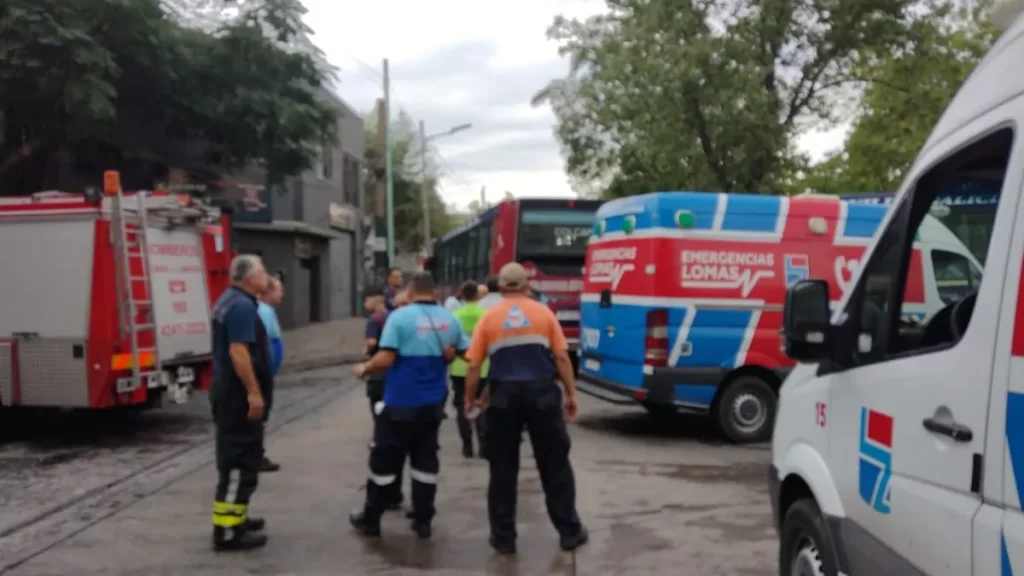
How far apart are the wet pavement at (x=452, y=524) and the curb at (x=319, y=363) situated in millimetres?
10640

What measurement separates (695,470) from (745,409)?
1.76 meters

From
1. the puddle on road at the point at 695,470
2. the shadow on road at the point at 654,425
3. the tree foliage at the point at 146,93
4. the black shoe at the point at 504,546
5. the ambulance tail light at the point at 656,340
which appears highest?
the tree foliage at the point at 146,93

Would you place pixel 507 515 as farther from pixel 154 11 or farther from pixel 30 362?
pixel 154 11

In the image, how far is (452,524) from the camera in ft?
24.6

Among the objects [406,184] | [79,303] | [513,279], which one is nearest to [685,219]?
[513,279]

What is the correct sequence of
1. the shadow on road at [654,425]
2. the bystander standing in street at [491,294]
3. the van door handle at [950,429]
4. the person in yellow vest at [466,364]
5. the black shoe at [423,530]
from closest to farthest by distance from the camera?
the van door handle at [950,429] → the black shoe at [423,530] → the person in yellow vest at [466,364] → the bystander standing in street at [491,294] → the shadow on road at [654,425]

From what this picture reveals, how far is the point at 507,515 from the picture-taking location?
21.9 feet

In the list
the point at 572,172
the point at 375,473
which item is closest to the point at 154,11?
the point at 375,473

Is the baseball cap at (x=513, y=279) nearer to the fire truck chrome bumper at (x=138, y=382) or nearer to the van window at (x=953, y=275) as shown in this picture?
the van window at (x=953, y=275)

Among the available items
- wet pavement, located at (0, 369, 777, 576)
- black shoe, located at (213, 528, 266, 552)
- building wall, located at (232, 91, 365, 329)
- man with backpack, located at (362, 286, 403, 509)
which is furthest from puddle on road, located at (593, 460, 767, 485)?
building wall, located at (232, 91, 365, 329)

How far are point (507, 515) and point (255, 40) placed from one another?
1399 centimetres

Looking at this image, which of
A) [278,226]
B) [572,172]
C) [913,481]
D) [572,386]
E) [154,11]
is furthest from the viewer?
[278,226]

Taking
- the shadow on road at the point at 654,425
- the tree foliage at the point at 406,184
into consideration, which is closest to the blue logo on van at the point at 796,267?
the shadow on road at the point at 654,425

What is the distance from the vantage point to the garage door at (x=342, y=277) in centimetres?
4031
